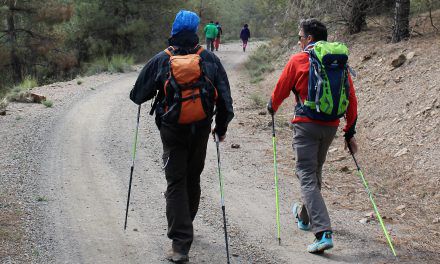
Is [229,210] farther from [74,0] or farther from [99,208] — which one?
[74,0]

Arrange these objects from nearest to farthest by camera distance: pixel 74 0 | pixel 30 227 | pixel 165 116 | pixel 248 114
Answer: pixel 165 116
pixel 30 227
pixel 248 114
pixel 74 0

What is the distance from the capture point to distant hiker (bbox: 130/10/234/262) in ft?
15.5

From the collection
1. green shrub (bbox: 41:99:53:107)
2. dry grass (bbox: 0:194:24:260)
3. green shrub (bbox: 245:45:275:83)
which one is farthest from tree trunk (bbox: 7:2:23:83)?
dry grass (bbox: 0:194:24:260)

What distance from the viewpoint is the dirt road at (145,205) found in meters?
5.37

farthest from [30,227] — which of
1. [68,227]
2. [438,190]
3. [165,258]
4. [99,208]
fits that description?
[438,190]

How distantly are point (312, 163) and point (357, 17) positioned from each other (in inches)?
457

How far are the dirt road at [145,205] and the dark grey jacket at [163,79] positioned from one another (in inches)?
53.8

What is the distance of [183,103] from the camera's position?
472 centimetres

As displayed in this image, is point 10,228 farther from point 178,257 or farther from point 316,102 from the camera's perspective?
point 316,102

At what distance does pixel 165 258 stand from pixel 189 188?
66 cm

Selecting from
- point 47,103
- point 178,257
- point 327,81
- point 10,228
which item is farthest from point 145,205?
point 47,103

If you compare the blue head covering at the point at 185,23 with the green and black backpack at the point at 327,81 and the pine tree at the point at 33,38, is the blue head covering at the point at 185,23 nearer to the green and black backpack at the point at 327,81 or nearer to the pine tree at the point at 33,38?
the green and black backpack at the point at 327,81

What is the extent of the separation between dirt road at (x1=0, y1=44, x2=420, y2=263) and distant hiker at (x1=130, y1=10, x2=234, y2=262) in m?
0.53

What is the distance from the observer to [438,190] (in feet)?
24.9
